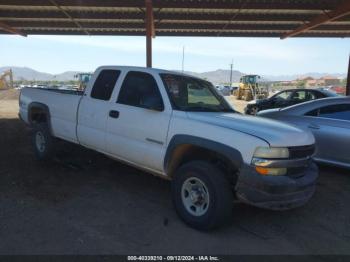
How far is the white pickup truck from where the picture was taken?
420 centimetres

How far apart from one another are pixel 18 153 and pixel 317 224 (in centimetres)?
630

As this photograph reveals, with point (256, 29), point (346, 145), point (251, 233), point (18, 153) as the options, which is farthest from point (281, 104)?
point (251, 233)

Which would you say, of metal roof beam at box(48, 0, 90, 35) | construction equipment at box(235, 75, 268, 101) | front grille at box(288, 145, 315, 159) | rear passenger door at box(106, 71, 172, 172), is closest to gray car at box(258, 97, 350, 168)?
front grille at box(288, 145, 315, 159)

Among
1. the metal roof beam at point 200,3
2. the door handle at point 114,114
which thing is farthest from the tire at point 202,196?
the metal roof beam at point 200,3

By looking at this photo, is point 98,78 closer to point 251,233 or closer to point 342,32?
point 251,233

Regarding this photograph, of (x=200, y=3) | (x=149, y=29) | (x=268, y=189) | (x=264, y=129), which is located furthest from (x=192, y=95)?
(x=149, y=29)

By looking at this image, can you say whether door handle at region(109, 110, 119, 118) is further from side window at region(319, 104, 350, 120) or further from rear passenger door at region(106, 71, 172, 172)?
side window at region(319, 104, 350, 120)

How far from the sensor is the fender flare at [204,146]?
4.22 meters

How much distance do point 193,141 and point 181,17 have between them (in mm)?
11392

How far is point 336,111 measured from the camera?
286 inches

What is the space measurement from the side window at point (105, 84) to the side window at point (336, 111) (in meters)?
4.08

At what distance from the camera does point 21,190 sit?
19.0 ft

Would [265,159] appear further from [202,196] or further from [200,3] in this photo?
[200,3]

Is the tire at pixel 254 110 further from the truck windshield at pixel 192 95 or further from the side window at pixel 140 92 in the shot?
the side window at pixel 140 92
